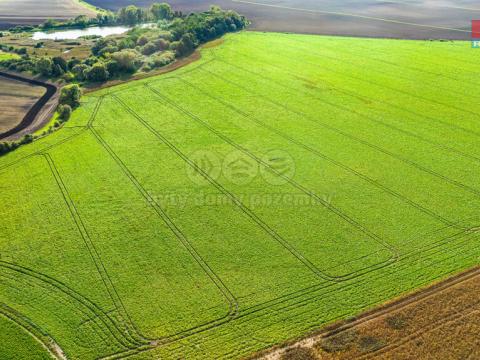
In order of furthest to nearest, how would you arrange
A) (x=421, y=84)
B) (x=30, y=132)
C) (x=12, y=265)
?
(x=421, y=84)
(x=30, y=132)
(x=12, y=265)

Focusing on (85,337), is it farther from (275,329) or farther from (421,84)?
(421,84)

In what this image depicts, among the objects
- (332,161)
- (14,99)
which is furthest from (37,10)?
(332,161)

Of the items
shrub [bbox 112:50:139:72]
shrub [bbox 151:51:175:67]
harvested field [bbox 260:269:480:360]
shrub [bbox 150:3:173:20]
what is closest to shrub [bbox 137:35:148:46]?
shrub [bbox 151:51:175:67]

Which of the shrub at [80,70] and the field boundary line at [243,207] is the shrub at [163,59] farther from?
the field boundary line at [243,207]

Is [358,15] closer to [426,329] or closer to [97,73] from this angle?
[97,73]

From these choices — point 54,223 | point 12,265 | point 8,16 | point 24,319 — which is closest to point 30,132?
point 54,223
